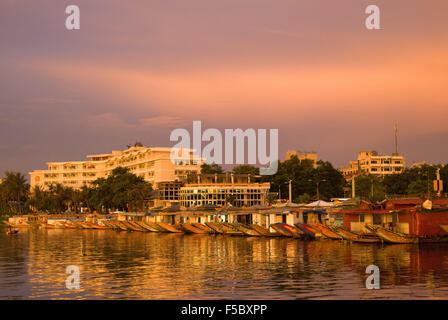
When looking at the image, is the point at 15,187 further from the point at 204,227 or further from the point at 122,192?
the point at 204,227

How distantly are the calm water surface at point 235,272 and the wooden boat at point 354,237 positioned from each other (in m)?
1.15

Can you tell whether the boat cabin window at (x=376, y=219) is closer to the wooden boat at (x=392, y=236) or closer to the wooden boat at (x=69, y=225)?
the wooden boat at (x=392, y=236)

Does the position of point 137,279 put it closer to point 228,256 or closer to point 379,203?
point 228,256

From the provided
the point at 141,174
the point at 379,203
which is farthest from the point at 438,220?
the point at 141,174

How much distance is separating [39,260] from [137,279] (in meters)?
19.9

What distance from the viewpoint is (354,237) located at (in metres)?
62.6

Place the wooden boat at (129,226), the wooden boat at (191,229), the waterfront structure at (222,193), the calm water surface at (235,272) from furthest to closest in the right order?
1. the waterfront structure at (222,193)
2. the wooden boat at (129,226)
3. the wooden boat at (191,229)
4. the calm water surface at (235,272)

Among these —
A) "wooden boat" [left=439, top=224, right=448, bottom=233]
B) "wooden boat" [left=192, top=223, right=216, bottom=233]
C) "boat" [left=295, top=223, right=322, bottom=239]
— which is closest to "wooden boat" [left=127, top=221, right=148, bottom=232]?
"wooden boat" [left=192, top=223, right=216, bottom=233]

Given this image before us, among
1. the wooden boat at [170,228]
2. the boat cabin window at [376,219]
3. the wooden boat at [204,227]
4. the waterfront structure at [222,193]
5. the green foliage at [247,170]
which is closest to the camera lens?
the boat cabin window at [376,219]

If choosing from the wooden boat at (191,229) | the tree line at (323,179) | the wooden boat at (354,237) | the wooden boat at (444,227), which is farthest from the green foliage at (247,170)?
the wooden boat at (444,227)

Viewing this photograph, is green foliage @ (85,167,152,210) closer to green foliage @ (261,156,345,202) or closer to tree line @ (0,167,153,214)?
tree line @ (0,167,153,214)

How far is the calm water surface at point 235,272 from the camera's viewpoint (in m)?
33.3
